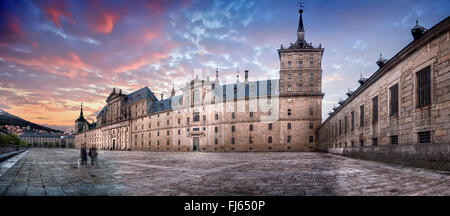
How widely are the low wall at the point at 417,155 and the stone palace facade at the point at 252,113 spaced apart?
1236 inches

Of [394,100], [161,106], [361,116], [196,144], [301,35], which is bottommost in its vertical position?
[196,144]

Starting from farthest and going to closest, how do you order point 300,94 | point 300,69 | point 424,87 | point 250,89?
point 250,89
point 300,69
point 300,94
point 424,87

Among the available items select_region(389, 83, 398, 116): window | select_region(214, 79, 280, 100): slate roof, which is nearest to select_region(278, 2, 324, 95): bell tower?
select_region(214, 79, 280, 100): slate roof

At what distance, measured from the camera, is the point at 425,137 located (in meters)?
11.0

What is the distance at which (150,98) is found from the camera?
236 feet

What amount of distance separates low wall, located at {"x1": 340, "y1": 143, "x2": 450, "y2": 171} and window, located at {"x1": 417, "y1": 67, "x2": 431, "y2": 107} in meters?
2.05

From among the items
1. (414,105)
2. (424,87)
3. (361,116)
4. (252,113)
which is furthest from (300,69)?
(424,87)

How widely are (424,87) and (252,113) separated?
128ft

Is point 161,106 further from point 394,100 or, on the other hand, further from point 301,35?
point 394,100

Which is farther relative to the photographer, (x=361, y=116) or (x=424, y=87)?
(x=361, y=116)

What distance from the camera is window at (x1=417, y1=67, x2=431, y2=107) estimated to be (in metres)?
10.9
